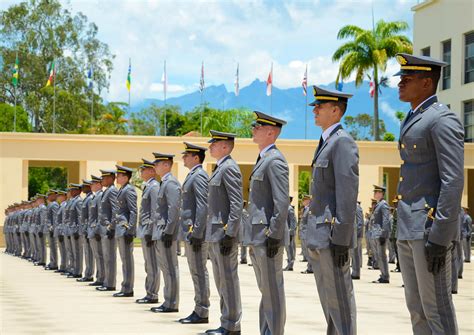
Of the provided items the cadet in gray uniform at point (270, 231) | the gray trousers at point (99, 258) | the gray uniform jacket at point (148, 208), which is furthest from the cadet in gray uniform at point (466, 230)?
the cadet in gray uniform at point (270, 231)

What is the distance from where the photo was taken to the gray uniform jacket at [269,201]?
7.75 m

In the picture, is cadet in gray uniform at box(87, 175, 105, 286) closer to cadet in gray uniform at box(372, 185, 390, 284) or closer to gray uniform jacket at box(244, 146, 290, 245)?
cadet in gray uniform at box(372, 185, 390, 284)

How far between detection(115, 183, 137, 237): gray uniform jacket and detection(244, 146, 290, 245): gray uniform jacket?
19.6 ft

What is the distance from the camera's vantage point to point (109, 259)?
15.0 m

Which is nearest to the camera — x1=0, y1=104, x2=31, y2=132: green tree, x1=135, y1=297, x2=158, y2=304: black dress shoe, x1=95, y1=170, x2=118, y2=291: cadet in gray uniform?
x1=135, y1=297, x2=158, y2=304: black dress shoe

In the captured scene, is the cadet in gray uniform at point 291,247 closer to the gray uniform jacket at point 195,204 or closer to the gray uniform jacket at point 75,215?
the gray uniform jacket at point 75,215

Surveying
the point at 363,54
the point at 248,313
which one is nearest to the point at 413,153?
the point at 248,313

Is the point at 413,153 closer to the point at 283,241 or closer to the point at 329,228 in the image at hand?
the point at 329,228

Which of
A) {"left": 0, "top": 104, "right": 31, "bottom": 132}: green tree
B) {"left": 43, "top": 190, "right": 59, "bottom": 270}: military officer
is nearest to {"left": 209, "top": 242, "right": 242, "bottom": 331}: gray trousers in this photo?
{"left": 43, "top": 190, "right": 59, "bottom": 270}: military officer

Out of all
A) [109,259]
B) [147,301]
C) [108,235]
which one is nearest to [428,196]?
[147,301]

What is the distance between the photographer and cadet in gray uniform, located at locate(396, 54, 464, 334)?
5.63 m

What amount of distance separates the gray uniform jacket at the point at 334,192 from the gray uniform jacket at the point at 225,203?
2509 millimetres

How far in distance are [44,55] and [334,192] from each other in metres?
59.4

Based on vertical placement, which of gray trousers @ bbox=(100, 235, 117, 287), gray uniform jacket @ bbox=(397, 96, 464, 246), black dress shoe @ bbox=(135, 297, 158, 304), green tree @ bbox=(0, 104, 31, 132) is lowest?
black dress shoe @ bbox=(135, 297, 158, 304)
